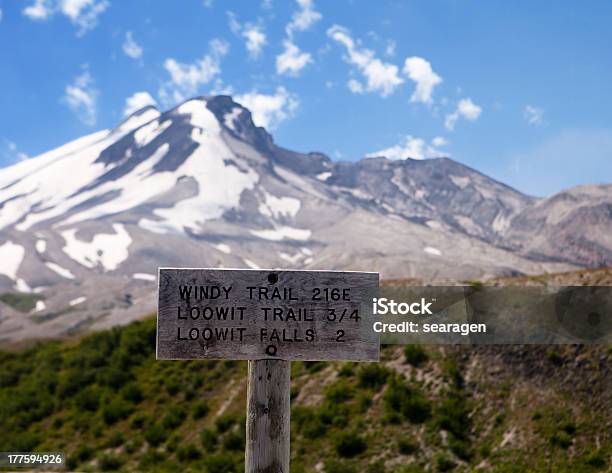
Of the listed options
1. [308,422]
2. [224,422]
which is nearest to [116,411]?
[224,422]

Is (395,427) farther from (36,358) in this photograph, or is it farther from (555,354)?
(36,358)

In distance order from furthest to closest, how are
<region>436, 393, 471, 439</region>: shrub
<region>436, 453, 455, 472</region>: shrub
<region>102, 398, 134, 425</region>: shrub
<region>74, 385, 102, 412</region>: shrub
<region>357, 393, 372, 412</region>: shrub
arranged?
<region>74, 385, 102, 412</region>: shrub → <region>102, 398, 134, 425</region>: shrub → <region>357, 393, 372, 412</region>: shrub → <region>436, 393, 471, 439</region>: shrub → <region>436, 453, 455, 472</region>: shrub

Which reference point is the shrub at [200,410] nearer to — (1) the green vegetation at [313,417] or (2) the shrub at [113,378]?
(1) the green vegetation at [313,417]

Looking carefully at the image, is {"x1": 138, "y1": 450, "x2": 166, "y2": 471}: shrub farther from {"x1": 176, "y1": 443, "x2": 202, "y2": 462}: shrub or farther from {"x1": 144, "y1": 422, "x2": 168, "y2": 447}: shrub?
{"x1": 144, "y1": 422, "x2": 168, "y2": 447}: shrub

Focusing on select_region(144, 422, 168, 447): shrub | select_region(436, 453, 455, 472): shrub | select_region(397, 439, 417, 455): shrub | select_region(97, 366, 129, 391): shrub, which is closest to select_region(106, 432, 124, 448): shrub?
select_region(144, 422, 168, 447): shrub

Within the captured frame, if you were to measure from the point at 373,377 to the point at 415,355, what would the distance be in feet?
4.42

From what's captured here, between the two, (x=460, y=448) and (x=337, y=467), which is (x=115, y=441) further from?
(x=460, y=448)

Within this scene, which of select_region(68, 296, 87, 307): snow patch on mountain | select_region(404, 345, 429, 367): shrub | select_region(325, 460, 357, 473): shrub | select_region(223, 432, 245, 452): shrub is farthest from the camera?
A: select_region(68, 296, 87, 307): snow patch on mountain

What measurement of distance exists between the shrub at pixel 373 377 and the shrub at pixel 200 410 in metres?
4.80

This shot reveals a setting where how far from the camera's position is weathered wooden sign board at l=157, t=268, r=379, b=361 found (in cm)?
529

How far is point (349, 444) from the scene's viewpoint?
584 inches

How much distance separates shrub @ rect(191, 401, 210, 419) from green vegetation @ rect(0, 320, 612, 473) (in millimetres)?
30

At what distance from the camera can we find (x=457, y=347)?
17406 mm

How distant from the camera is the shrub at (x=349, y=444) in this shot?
14742mm
